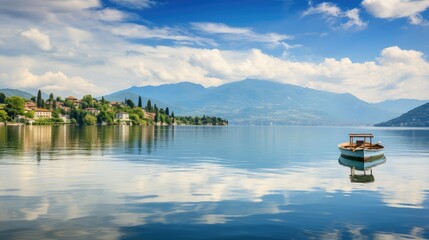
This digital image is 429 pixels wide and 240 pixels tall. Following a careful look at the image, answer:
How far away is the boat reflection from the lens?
132ft

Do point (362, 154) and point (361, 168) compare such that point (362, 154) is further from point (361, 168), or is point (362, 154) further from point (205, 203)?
point (205, 203)

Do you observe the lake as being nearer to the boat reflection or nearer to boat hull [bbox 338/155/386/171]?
the boat reflection

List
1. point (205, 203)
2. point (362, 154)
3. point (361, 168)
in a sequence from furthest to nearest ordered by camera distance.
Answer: point (362, 154), point (361, 168), point (205, 203)

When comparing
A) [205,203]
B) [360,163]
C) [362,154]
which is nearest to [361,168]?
[360,163]

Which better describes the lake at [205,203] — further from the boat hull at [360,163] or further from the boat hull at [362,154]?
the boat hull at [362,154]

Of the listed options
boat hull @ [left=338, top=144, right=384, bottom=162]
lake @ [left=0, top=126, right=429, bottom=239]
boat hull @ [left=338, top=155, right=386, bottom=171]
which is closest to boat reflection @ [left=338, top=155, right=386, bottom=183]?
boat hull @ [left=338, top=155, right=386, bottom=171]

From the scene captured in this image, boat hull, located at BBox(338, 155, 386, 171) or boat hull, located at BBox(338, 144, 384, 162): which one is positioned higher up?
boat hull, located at BBox(338, 144, 384, 162)

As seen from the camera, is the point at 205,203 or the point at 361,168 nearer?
the point at 205,203

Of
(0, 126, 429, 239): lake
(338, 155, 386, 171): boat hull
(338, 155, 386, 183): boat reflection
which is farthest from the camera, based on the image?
(338, 155, 386, 171): boat hull

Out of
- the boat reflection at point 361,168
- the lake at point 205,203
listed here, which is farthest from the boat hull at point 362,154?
the lake at point 205,203

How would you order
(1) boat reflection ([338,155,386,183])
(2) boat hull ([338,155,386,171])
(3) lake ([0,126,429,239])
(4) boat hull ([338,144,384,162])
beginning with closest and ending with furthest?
(3) lake ([0,126,429,239])
(1) boat reflection ([338,155,386,183])
(2) boat hull ([338,155,386,171])
(4) boat hull ([338,144,384,162])

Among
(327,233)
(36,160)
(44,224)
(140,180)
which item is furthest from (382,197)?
(36,160)

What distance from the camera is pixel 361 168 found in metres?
49.8

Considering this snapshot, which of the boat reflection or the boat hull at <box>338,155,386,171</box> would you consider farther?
the boat hull at <box>338,155,386,171</box>
